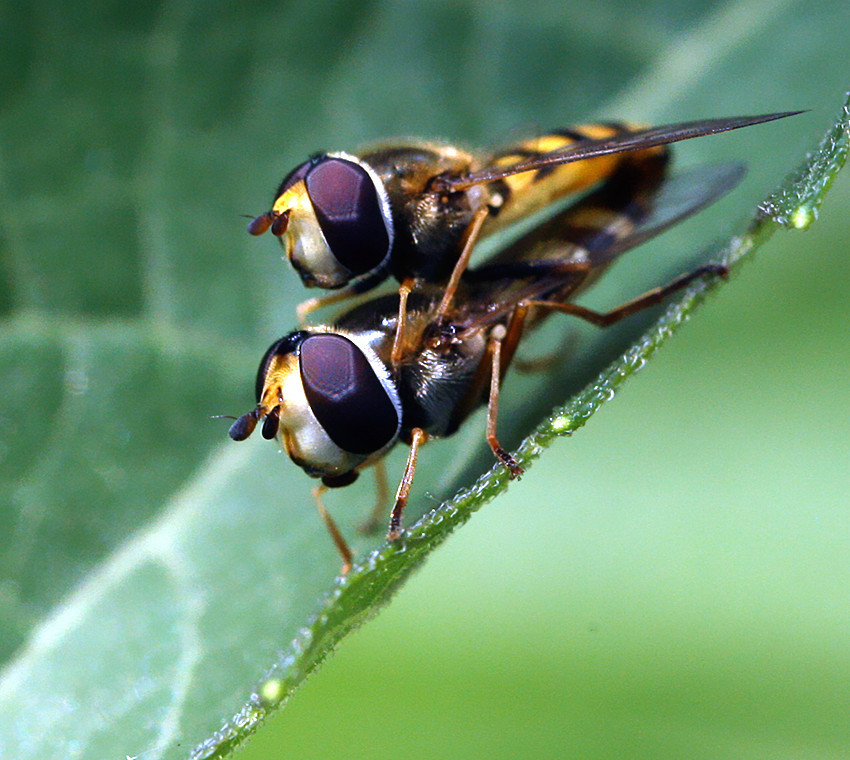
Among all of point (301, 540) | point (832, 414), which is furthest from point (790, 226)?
point (301, 540)

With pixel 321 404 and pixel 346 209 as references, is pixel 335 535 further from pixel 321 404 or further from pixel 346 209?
pixel 346 209

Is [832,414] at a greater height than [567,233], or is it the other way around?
[567,233]

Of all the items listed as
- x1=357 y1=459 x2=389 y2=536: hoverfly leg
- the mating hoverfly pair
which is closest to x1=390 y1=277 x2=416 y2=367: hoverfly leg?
the mating hoverfly pair

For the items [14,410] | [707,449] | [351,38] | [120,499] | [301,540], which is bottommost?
[707,449]

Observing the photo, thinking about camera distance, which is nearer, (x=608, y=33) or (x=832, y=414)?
(x=832, y=414)

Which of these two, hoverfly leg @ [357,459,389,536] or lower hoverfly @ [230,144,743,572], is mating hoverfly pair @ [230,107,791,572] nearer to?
lower hoverfly @ [230,144,743,572]

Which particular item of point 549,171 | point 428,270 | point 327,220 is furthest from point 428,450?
point 549,171

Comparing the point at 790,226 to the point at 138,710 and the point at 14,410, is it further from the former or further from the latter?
the point at 14,410
